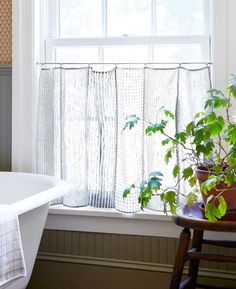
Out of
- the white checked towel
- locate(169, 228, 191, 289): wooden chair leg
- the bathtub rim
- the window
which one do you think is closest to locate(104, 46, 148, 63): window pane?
the window

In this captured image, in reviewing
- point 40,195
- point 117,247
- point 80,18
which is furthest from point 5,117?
point 117,247

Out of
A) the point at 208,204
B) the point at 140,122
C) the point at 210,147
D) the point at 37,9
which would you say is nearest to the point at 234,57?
the point at 140,122

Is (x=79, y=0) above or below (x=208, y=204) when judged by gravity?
above

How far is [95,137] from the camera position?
6.80 feet

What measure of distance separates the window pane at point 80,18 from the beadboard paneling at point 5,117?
1.34ft

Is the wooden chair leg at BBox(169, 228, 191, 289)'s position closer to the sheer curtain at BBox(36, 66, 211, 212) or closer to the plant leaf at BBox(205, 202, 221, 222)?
the plant leaf at BBox(205, 202, 221, 222)

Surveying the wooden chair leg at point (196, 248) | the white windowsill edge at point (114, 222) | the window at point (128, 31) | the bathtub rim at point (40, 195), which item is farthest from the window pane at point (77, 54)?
the wooden chair leg at point (196, 248)

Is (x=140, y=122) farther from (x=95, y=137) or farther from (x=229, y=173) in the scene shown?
(x=229, y=173)

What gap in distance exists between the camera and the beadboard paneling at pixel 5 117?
228 centimetres

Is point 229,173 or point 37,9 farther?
point 37,9

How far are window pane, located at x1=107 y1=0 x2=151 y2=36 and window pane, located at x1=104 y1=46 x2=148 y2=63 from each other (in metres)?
A: 0.09

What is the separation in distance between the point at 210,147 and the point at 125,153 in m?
0.64

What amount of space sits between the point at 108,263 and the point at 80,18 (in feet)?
4.48

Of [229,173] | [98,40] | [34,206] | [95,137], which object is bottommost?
[34,206]
